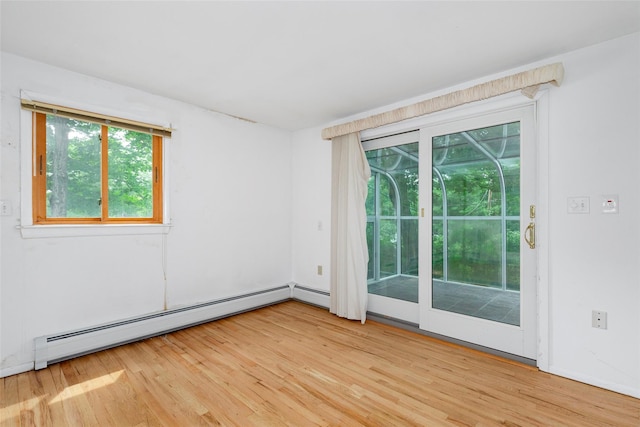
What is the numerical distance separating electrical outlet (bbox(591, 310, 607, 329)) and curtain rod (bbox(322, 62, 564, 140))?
167 centimetres

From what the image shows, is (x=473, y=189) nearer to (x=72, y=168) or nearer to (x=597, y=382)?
(x=597, y=382)

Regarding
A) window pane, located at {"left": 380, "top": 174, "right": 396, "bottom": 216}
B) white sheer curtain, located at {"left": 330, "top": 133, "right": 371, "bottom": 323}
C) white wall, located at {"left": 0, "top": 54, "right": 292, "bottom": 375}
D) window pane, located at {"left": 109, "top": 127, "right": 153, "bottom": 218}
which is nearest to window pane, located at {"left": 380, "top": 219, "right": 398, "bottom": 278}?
window pane, located at {"left": 380, "top": 174, "right": 396, "bottom": 216}

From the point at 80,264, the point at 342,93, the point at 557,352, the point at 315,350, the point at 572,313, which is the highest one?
the point at 342,93

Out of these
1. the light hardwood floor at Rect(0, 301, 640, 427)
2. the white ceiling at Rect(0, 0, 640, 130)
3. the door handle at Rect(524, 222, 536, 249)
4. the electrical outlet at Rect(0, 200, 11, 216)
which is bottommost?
the light hardwood floor at Rect(0, 301, 640, 427)

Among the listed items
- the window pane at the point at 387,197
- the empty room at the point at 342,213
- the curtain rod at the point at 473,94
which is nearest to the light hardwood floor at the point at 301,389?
the empty room at the point at 342,213

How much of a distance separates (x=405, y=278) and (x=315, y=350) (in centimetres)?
128

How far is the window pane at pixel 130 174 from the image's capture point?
2.89 m

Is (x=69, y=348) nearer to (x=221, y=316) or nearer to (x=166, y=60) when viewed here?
(x=221, y=316)

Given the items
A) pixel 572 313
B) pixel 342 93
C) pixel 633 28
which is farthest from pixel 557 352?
pixel 342 93

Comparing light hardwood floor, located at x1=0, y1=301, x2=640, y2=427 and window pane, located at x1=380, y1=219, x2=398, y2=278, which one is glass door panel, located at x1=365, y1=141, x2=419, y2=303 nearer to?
window pane, located at x1=380, y1=219, x2=398, y2=278

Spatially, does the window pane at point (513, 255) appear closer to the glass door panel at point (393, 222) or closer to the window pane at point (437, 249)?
the window pane at point (437, 249)

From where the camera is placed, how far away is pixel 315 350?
9.00 feet

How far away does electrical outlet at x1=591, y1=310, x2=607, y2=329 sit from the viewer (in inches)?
83.4

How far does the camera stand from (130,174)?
3004 mm
